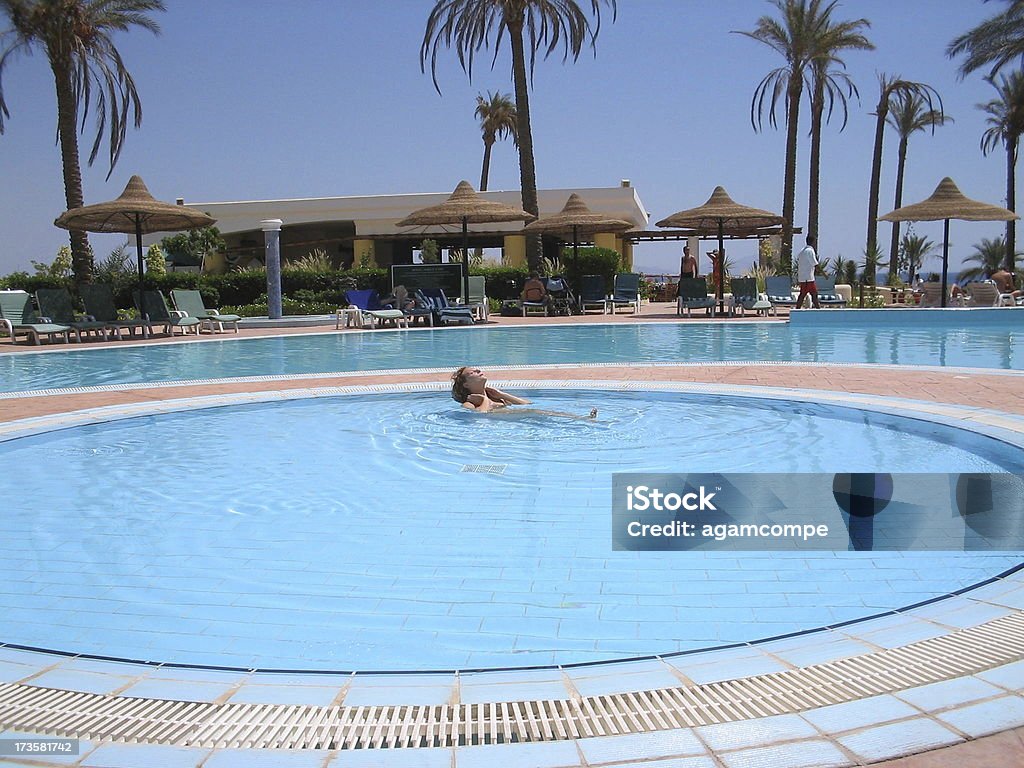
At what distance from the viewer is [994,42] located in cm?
3075

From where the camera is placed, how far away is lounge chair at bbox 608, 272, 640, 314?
2167 centimetres

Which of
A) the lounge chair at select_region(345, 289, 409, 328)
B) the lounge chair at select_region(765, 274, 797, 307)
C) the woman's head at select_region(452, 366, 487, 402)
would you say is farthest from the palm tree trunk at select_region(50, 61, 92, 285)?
the lounge chair at select_region(765, 274, 797, 307)

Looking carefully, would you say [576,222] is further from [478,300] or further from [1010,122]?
[1010,122]

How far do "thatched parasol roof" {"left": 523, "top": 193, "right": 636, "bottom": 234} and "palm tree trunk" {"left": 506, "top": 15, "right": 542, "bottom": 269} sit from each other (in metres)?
1.26

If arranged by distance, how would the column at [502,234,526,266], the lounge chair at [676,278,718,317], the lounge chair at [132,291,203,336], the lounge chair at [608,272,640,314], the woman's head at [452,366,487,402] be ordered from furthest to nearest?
the column at [502,234,526,266], the lounge chair at [608,272,640,314], the lounge chair at [676,278,718,317], the lounge chair at [132,291,203,336], the woman's head at [452,366,487,402]

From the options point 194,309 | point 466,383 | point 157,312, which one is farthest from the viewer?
point 194,309

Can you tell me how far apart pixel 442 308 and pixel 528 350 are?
19.3 feet

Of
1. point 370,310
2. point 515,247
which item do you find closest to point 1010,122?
point 515,247

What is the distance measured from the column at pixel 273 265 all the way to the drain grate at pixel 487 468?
56.0 feet

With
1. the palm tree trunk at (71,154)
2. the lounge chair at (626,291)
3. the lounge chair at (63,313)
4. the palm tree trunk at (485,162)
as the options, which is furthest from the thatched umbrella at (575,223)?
the palm tree trunk at (485,162)

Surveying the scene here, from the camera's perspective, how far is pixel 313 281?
2650cm

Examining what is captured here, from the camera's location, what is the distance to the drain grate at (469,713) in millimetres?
2221

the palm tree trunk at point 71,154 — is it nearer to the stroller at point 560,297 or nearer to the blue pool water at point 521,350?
the blue pool water at point 521,350

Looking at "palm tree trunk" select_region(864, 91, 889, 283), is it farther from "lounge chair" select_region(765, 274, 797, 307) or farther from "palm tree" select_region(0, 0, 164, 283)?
"palm tree" select_region(0, 0, 164, 283)
